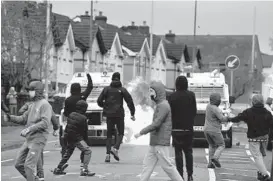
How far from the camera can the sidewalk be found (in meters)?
24.2

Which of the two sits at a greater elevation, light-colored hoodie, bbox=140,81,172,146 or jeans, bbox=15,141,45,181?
light-colored hoodie, bbox=140,81,172,146

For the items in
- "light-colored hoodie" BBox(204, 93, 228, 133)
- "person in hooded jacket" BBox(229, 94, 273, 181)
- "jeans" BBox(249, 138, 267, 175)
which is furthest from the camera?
"light-colored hoodie" BBox(204, 93, 228, 133)

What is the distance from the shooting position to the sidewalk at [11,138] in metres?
24.2

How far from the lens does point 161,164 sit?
11.9 meters

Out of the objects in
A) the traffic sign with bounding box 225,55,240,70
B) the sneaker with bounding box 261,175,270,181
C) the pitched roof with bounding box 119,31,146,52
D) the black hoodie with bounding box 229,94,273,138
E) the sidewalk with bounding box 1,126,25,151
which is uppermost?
the pitched roof with bounding box 119,31,146,52

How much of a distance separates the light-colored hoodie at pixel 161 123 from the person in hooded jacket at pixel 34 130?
1.64m

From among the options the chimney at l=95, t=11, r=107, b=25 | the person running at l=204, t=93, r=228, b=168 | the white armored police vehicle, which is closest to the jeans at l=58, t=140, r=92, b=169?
the person running at l=204, t=93, r=228, b=168

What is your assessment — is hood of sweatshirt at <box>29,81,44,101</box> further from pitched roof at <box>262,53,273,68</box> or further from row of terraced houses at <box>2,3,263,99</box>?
pitched roof at <box>262,53,273,68</box>

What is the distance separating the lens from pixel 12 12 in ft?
127

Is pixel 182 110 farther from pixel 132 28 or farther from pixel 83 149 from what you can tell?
pixel 132 28

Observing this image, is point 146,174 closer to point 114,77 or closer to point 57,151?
point 114,77

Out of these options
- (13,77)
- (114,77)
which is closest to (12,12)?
(13,77)

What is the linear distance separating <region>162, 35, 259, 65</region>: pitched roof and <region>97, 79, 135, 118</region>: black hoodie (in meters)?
97.5

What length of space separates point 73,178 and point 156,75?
6498 cm
